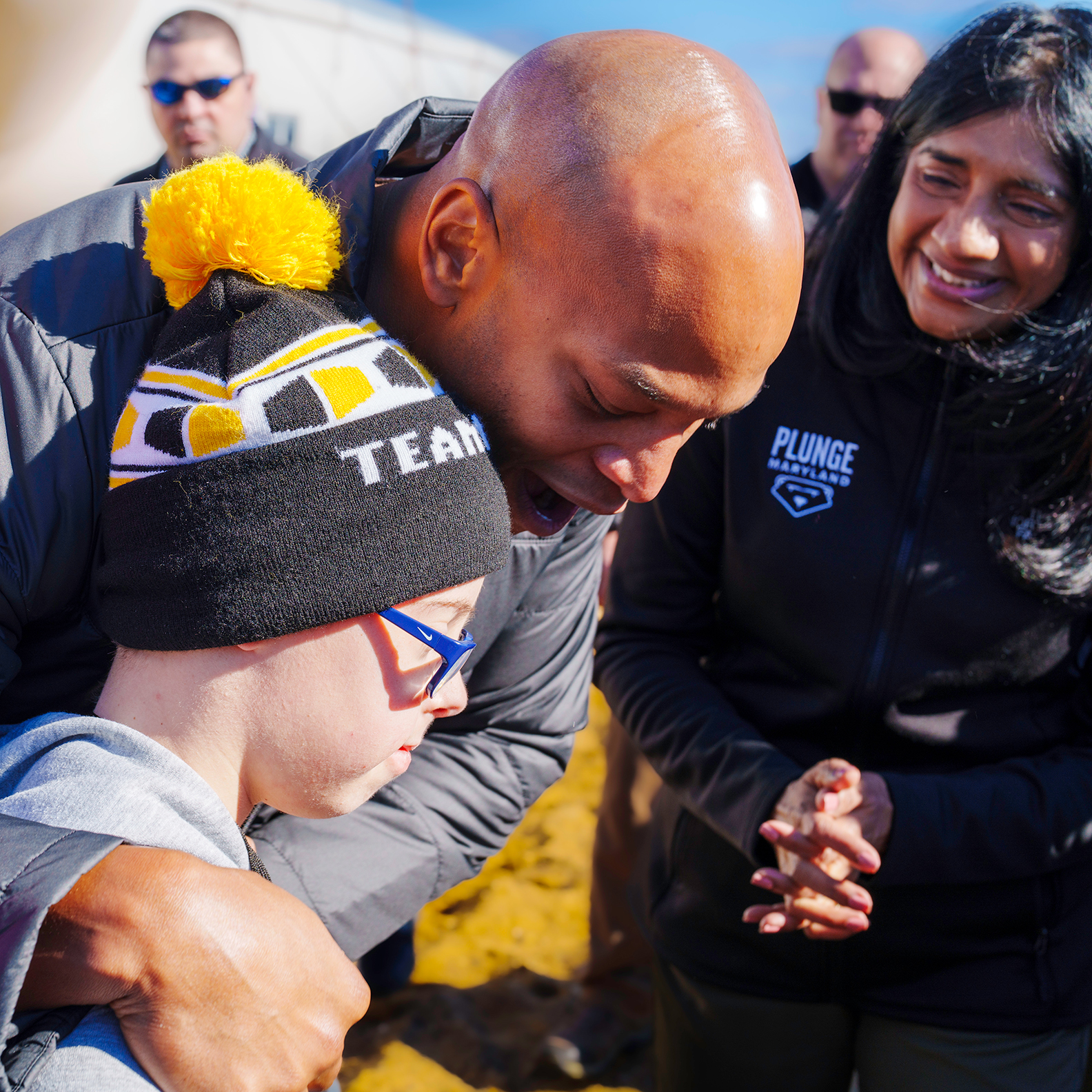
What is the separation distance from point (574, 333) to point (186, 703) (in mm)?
607

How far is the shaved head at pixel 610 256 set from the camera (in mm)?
1087

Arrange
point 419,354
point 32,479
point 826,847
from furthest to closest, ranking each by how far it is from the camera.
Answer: point 826,847 < point 419,354 < point 32,479

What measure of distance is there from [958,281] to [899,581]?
61cm

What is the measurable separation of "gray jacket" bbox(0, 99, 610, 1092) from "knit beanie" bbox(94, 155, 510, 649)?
0.11 metres

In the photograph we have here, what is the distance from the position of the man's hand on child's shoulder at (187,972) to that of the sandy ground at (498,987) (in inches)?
83.8

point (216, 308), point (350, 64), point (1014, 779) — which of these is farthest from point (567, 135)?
point (350, 64)

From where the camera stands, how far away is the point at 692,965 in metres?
2.00

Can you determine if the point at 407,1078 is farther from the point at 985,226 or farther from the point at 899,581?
the point at 985,226

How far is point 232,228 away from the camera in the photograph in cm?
111

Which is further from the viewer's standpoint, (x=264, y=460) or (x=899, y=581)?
(x=899, y=581)

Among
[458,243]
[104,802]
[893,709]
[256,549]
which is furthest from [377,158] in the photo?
[893,709]

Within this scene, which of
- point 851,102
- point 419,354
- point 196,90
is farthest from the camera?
point 196,90

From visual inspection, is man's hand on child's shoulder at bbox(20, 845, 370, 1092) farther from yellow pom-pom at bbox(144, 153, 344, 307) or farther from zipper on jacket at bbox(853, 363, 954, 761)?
zipper on jacket at bbox(853, 363, 954, 761)

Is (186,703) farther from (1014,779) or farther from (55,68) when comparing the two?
(55,68)
